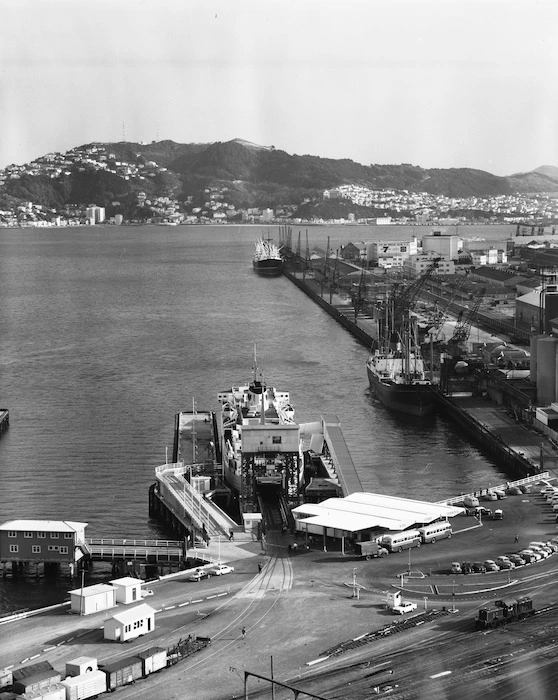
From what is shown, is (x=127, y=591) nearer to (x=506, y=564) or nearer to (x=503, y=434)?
(x=506, y=564)

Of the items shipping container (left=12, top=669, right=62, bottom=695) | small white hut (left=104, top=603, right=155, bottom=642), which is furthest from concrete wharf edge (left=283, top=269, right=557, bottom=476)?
shipping container (left=12, top=669, right=62, bottom=695)

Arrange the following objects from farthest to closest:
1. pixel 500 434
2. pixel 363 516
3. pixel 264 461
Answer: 1. pixel 500 434
2. pixel 264 461
3. pixel 363 516

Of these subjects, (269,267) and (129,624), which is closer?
(129,624)

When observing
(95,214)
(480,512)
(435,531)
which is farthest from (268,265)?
(95,214)

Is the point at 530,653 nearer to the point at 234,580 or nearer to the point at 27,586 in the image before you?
the point at 234,580

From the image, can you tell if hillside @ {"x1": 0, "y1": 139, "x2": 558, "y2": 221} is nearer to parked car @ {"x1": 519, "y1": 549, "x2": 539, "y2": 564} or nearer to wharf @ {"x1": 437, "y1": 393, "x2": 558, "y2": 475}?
wharf @ {"x1": 437, "y1": 393, "x2": 558, "y2": 475}
